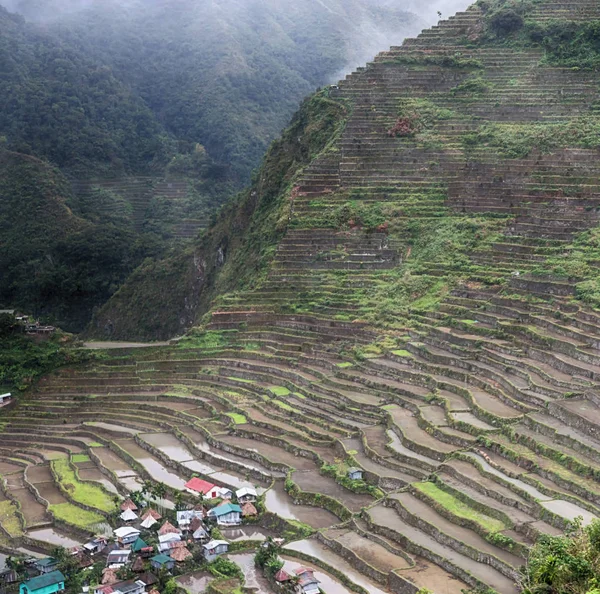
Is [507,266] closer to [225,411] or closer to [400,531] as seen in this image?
[225,411]

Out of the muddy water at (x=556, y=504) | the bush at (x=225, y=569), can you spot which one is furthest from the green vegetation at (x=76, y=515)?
the muddy water at (x=556, y=504)

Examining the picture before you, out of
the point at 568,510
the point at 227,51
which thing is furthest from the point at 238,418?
the point at 227,51

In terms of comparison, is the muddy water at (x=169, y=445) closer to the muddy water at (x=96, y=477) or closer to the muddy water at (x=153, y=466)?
the muddy water at (x=153, y=466)

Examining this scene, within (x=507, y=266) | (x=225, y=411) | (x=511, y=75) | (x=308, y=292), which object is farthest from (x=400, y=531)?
(x=511, y=75)

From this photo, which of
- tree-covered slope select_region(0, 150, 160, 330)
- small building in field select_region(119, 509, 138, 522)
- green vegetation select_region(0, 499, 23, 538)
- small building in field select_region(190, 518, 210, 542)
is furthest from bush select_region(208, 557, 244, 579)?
tree-covered slope select_region(0, 150, 160, 330)

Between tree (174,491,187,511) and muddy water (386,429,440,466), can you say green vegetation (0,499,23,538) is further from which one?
muddy water (386,429,440,466)

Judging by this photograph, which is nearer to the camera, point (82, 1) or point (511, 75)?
point (511, 75)

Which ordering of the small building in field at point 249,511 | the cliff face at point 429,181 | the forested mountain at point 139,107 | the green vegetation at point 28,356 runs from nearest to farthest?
1. the small building in field at point 249,511
2. the cliff face at point 429,181
3. the green vegetation at point 28,356
4. the forested mountain at point 139,107
